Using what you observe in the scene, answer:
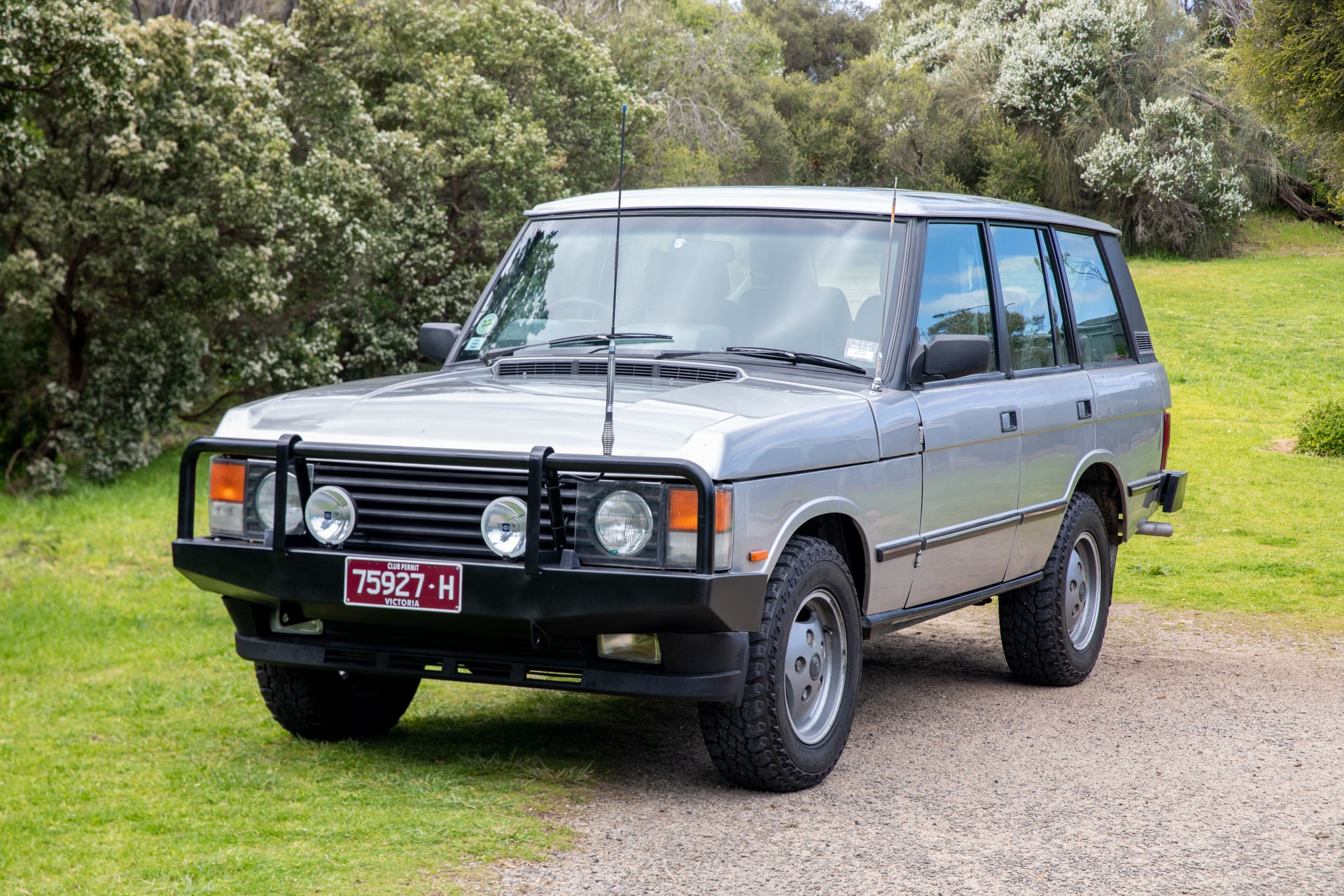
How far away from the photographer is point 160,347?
16281 millimetres

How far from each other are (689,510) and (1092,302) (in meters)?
3.74

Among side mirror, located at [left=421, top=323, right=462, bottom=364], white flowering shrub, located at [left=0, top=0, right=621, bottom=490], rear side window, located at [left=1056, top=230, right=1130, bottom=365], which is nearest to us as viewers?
side mirror, located at [left=421, top=323, right=462, bottom=364]

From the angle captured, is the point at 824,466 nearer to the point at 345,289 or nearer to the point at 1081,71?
the point at 345,289

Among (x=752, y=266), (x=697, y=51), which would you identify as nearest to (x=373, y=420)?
(x=752, y=266)

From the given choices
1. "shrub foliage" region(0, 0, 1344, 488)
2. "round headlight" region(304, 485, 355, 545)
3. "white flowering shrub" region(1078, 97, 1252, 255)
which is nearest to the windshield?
"round headlight" region(304, 485, 355, 545)

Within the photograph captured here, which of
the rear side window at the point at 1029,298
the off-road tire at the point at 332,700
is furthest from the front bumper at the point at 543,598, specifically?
the rear side window at the point at 1029,298

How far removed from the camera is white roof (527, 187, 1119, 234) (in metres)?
5.78

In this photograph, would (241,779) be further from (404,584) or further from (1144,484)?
(1144,484)

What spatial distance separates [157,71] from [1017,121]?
2669cm

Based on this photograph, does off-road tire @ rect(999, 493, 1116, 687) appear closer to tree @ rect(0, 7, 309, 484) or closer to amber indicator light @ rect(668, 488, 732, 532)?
amber indicator light @ rect(668, 488, 732, 532)

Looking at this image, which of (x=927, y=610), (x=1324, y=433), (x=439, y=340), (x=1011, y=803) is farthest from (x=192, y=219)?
(x=1324, y=433)

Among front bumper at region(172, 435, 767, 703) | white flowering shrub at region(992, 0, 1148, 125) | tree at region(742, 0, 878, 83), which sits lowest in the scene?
front bumper at region(172, 435, 767, 703)

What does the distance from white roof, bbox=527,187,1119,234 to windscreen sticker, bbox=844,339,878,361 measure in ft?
1.92

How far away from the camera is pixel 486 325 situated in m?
6.12
